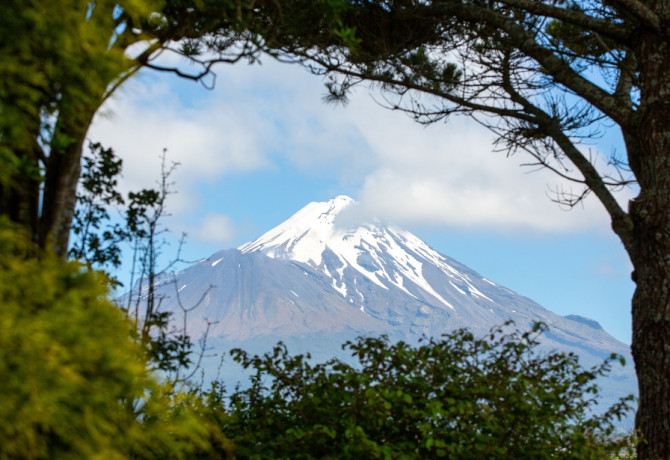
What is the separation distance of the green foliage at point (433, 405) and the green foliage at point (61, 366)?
6.04 ft

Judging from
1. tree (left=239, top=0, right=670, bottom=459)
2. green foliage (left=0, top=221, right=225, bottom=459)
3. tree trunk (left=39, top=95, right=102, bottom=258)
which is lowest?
green foliage (left=0, top=221, right=225, bottom=459)

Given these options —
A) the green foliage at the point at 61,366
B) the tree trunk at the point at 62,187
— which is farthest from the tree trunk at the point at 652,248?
the tree trunk at the point at 62,187

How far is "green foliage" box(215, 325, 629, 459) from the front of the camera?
423cm

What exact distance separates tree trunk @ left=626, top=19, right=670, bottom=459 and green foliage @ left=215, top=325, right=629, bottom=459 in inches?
34.7

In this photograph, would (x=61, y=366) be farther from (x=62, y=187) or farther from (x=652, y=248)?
(x=652, y=248)

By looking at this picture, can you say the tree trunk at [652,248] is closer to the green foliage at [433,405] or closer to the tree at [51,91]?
the green foliage at [433,405]

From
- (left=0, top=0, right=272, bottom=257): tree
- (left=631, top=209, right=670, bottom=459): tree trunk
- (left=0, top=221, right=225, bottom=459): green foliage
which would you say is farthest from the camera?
Answer: (left=631, top=209, right=670, bottom=459): tree trunk

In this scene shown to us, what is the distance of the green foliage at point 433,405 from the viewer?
423cm

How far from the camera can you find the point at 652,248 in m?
5.68

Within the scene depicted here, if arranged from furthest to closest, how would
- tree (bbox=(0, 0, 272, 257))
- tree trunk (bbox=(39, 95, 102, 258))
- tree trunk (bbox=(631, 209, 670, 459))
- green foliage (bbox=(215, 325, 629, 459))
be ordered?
tree trunk (bbox=(631, 209, 670, 459)), green foliage (bbox=(215, 325, 629, 459)), tree trunk (bbox=(39, 95, 102, 258)), tree (bbox=(0, 0, 272, 257))

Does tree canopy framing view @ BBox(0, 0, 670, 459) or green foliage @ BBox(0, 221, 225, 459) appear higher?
tree canopy framing view @ BBox(0, 0, 670, 459)

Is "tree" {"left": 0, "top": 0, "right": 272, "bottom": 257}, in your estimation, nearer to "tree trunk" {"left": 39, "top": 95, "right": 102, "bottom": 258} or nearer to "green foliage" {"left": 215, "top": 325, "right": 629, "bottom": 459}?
"tree trunk" {"left": 39, "top": 95, "right": 102, "bottom": 258}

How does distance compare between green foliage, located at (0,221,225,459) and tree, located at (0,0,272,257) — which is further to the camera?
tree, located at (0,0,272,257)

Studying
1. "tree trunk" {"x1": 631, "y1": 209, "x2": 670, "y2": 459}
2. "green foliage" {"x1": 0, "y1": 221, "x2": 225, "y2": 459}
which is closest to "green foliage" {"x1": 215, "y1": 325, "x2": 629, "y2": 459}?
"tree trunk" {"x1": 631, "y1": 209, "x2": 670, "y2": 459}
